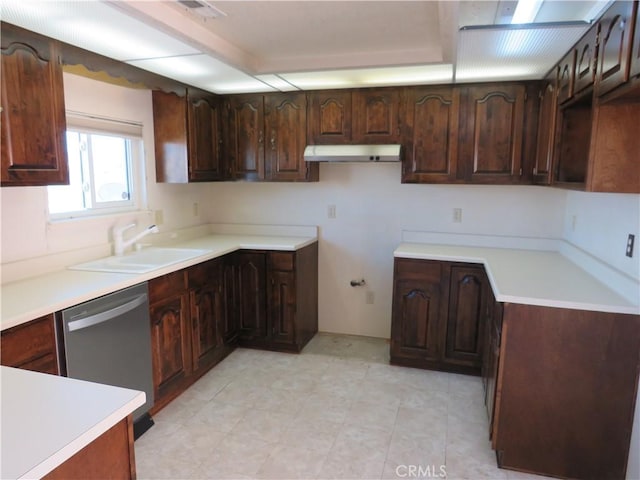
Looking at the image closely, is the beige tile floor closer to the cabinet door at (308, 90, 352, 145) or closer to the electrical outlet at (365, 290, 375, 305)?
the electrical outlet at (365, 290, 375, 305)

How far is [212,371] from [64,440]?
8.10ft

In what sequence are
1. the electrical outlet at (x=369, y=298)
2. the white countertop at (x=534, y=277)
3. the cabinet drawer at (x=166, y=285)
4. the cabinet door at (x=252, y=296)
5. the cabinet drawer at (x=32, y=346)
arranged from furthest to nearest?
the electrical outlet at (x=369, y=298)
the cabinet door at (x=252, y=296)
the cabinet drawer at (x=166, y=285)
the white countertop at (x=534, y=277)
the cabinet drawer at (x=32, y=346)

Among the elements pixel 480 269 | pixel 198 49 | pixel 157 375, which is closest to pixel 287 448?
pixel 157 375

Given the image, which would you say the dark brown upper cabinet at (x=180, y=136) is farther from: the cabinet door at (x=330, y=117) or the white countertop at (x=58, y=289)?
the cabinet door at (x=330, y=117)

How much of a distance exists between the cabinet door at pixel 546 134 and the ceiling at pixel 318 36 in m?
0.16

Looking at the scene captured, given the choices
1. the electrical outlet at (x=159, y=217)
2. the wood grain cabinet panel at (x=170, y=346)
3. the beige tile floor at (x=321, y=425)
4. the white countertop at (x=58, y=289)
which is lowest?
the beige tile floor at (x=321, y=425)

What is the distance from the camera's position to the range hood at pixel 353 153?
3266 mm

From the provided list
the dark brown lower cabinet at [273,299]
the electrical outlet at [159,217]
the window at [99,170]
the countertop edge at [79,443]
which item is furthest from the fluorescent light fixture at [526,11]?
the electrical outlet at [159,217]

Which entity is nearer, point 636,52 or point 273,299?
point 636,52

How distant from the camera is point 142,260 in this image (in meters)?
3.04

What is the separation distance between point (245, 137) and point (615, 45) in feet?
9.05

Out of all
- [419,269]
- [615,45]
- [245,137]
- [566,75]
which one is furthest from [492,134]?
[245,137]

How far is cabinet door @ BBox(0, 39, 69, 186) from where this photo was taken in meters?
1.95

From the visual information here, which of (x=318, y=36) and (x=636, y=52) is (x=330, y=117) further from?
(x=636, y=52)
